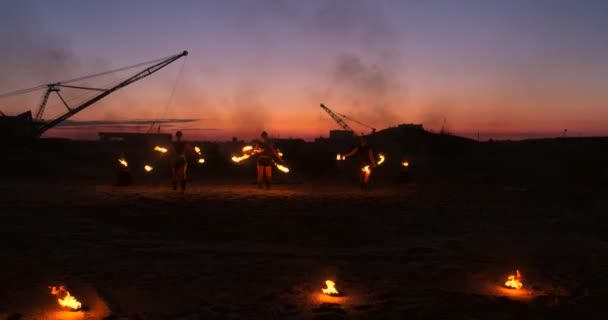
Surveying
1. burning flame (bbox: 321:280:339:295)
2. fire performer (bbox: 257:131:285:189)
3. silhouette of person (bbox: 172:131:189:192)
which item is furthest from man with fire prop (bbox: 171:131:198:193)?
burning flame (bbox: 321:280:339:295)

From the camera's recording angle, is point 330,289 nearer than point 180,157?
Yes

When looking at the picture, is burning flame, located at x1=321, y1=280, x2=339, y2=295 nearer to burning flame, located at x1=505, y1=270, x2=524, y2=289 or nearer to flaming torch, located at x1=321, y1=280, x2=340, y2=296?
flaming torch, located at x1=321, y1=280, x2=340, y2=296

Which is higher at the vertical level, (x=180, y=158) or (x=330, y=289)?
(x=180, y=158)

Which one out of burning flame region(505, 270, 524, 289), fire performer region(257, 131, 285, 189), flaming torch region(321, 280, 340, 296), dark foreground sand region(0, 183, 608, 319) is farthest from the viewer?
fire performer region(257, 131, 285, 189)

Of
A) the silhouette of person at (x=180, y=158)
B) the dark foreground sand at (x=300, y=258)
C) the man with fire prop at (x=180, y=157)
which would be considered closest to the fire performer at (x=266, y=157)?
the man with fire prop at (x=180, y=157)

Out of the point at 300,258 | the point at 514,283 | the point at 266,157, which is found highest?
the point at 266,157

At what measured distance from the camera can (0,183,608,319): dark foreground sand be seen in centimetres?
557

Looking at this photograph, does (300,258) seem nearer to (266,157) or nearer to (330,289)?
(330,289)

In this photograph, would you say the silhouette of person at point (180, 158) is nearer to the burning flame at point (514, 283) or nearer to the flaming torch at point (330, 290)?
the flaming torch at point (330, 290)

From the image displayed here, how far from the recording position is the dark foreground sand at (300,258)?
5570 mm

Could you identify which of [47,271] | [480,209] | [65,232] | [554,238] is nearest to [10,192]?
[65,232]

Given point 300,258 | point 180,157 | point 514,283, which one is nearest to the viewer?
point 514,283

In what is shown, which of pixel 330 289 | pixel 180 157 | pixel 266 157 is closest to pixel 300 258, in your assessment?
pixel 330 289

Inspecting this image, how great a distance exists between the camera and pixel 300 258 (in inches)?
306
